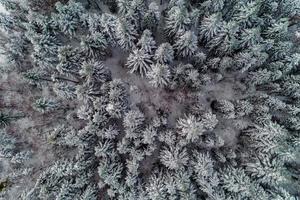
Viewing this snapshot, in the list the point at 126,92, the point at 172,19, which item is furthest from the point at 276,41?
Result: the point at 126,92

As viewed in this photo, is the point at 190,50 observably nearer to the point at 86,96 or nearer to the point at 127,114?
the point at 127,114

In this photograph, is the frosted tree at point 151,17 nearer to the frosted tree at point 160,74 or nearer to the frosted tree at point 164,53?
the frosted tree at point 164,53

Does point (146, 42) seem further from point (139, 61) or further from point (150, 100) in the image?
point (150, 100)

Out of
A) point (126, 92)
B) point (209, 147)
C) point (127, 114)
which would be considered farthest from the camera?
point (126, 92)

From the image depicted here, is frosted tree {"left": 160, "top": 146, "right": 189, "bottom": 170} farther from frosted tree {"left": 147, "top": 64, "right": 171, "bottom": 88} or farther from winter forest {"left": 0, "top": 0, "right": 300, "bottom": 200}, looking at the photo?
frosted tree {"left": 147, "top": 64, "right": 171, "bottom": 88}

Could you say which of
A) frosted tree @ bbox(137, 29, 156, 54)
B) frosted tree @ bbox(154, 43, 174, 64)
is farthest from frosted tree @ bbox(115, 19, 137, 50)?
frosted tree @ bbox(154, 43, 174, 64)

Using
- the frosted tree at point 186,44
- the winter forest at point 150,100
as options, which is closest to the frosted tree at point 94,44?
the winter forest at point 150,100
